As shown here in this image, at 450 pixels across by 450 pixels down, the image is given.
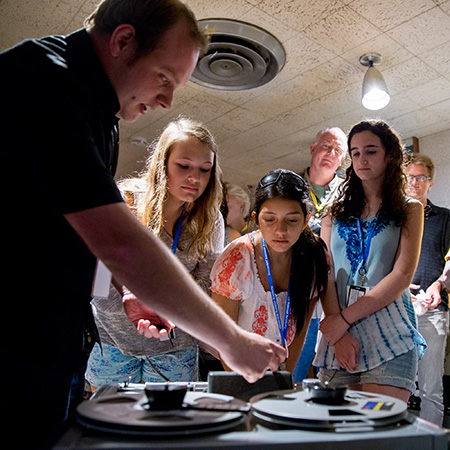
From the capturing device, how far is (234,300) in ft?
5.16

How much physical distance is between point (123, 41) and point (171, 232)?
0.91m

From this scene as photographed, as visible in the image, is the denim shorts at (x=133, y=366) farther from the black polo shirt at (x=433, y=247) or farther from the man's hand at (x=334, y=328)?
the black polo shirt at (x=433, y=247)

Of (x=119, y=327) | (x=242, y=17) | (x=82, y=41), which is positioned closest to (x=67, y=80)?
(x=82, y=41)

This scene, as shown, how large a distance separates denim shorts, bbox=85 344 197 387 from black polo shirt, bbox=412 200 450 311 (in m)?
2.24

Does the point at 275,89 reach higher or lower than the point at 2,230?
higher

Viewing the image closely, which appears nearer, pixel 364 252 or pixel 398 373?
pixel 398 373

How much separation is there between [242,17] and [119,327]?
2.36m

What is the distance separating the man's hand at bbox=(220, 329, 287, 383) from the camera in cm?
72

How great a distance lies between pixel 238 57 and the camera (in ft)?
10.8

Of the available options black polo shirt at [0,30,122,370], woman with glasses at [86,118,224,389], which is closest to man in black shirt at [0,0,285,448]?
black polo shirt at [0,30,122,370]

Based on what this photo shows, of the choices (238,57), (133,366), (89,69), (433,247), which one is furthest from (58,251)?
(433,247)

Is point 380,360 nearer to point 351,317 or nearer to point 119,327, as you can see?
point 351,317

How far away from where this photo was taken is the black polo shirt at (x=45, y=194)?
679mm

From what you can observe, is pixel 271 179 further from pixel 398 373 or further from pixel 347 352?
pixel 398 373
